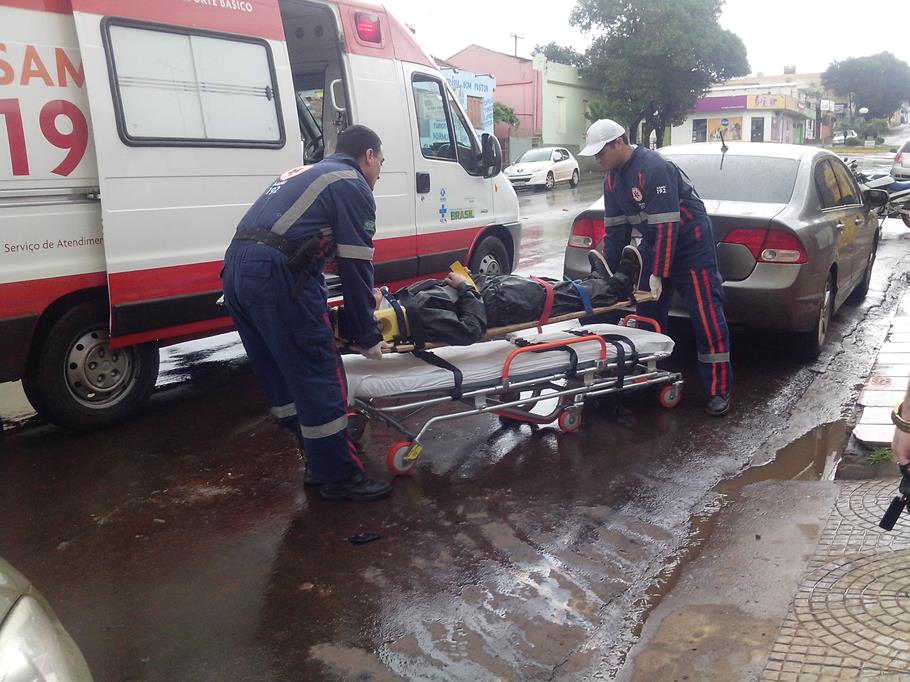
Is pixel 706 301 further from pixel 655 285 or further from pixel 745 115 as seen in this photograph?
pixel 745 115

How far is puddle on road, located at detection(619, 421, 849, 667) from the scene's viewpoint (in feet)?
11.6

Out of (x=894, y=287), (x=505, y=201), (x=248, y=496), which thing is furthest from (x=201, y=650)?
(x=894, y=287)

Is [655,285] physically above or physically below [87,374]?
above

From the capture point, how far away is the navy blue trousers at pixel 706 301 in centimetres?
540

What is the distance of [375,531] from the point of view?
3.98 meters

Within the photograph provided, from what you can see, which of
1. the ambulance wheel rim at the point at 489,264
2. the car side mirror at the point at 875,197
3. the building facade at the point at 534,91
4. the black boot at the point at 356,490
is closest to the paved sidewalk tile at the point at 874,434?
the black boot at the point at 356,490

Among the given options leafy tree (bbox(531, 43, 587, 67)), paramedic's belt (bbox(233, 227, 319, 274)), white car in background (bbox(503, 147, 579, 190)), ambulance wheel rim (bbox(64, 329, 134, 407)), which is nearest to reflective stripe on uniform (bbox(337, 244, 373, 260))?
paramedic's belt (bbox(233, 227, 319, 274))

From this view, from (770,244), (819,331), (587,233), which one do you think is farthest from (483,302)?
(819,331)

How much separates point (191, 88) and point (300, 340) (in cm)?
244

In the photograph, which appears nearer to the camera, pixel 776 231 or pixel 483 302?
pixel 483 302

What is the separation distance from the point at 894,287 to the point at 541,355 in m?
6.76

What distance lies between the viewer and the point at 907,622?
9.79 feet

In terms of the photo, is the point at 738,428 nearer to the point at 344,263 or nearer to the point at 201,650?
the point at 344,263

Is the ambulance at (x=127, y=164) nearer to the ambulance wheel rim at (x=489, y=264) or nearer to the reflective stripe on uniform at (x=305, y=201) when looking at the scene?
the reflective stripe on uniform at (x=305, y=201)
